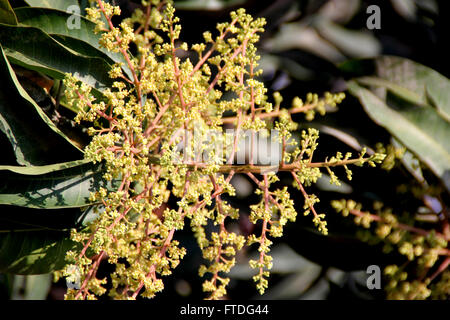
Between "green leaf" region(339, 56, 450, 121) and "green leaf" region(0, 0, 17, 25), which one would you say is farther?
"green leaf" region(339, 56, 450, 121)

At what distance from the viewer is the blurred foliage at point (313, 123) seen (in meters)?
0.71

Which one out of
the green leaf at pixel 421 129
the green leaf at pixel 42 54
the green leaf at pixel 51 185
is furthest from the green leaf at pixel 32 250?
the green leaf at pixel 421 129

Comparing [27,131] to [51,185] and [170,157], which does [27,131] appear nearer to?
[51,185]

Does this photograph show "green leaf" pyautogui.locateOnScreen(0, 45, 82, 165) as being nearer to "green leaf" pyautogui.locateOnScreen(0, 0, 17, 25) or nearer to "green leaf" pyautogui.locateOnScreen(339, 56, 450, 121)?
"green leaf" pyautogui.locateOnScreen(0, 0, 17, 25)

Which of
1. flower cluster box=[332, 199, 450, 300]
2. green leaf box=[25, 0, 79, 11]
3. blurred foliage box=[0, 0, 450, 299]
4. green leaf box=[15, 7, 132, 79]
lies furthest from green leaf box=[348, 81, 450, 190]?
green leaf box=[25, 0, 79, 11]

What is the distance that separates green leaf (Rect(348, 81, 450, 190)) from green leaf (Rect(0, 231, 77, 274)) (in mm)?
637

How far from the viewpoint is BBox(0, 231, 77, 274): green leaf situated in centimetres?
78

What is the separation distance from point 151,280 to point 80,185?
8.1 inches

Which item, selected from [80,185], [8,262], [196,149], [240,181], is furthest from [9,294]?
[196,149]

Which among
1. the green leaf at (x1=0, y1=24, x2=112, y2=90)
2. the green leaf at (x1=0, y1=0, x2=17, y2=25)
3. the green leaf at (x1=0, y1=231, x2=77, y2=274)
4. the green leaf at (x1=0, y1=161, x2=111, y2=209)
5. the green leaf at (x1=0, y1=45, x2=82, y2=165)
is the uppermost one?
the green leaf at (x1=0, y1=0, x2=17, y2=25)

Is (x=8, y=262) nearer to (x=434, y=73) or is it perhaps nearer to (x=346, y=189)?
(x=346, y=189)

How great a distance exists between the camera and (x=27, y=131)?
71 cm

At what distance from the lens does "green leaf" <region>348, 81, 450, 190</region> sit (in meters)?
0.79

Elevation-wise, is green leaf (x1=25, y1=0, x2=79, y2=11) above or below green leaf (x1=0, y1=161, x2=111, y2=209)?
above
